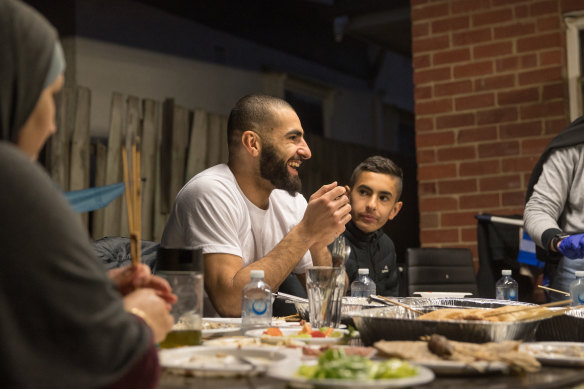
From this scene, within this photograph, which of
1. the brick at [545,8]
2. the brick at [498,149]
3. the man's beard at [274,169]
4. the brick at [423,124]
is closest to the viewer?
the man's beard at [274,169]

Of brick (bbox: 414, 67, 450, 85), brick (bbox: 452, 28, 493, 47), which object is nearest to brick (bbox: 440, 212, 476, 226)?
brick (bbox: 414, 67, 450, 85)

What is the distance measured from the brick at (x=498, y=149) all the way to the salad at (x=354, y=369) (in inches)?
137

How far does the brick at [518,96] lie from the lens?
4207 millimetres

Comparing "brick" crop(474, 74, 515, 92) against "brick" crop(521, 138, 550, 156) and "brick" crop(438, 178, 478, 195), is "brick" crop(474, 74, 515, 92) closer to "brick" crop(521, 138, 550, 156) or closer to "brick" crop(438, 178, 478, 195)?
"brick" crop(521, 138, 550, 156)

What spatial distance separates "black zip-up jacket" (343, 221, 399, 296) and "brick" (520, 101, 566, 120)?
1.29 metres

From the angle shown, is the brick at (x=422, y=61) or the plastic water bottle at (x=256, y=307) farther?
the brick at (x=422, y=61)

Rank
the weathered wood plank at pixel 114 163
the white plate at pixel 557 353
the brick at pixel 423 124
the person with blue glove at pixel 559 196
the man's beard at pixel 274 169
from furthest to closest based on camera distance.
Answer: the weathered wood plank at pixel 114 163 < the brick at pixel 423 124 < the person with blue glove at pixel 559 196 < the man's beard at pixel 274 169 < the white plate at pixel 557 353

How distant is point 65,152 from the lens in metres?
4.50

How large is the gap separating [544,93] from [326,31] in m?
5.21

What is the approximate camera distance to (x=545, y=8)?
416 cm

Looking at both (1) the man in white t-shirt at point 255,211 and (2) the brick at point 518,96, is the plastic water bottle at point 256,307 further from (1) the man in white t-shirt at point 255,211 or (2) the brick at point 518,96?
(2) the brick at point 518,96

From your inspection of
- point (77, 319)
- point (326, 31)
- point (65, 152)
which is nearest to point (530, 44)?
point (65, 152)

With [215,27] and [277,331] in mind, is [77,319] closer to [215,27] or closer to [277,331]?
[277,331]

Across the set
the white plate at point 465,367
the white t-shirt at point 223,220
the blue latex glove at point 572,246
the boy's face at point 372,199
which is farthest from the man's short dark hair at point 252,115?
the white plate at point 465,367
